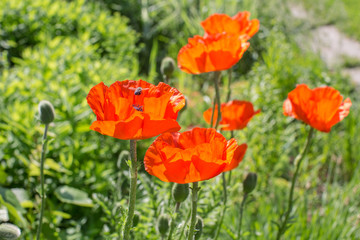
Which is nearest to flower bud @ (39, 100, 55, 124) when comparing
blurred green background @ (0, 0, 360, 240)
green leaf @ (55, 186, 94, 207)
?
blurred green background @ (0, 0, 360, 240)

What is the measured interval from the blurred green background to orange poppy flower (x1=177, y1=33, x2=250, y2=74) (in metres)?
0.19

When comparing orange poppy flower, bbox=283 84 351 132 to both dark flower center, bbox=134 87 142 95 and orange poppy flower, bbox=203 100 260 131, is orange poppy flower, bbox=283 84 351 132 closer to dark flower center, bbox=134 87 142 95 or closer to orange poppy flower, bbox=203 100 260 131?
orange poppy flower, bbox=203 100 260 131

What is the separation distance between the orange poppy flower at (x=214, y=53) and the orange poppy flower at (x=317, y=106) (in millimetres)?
215

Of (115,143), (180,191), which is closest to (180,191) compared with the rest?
(180,191)

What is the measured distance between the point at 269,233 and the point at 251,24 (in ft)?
3.04

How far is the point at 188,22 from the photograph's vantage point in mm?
3787

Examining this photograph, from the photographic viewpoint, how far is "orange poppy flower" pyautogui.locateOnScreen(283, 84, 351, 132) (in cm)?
121

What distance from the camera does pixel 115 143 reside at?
2.26 m

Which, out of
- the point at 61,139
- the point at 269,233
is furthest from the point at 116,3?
the point at 269,233

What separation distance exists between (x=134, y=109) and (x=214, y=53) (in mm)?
422

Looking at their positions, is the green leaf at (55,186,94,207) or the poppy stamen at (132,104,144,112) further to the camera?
the green leaf at (55,186,94,207)

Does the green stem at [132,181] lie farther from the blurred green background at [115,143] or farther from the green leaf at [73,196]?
the green leaf at [73,196]

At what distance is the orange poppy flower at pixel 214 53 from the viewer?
1.14 metres

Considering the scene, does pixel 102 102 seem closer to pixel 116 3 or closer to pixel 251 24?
pixel 251 24
